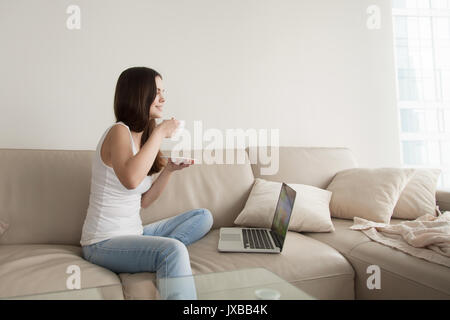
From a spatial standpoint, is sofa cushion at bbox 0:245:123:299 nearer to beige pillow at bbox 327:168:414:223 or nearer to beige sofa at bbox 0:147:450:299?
beige sofa at bbox 0:147:450:299

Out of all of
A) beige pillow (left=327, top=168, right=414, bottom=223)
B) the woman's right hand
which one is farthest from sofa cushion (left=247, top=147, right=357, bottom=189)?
the woman's right hand

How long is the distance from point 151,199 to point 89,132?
2.47ft

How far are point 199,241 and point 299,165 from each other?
849 mm

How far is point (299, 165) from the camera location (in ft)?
6.42

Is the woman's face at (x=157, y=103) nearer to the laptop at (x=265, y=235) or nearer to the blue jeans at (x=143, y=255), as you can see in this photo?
the blue jeans at (x=143, y=255)

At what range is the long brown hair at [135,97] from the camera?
1.26 metres

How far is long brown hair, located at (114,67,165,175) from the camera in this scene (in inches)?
49.7

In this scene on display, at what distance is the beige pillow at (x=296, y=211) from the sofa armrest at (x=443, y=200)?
27.4 inches

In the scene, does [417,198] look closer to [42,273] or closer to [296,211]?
[296,211]

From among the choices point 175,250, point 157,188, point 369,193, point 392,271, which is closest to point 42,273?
point 175,250

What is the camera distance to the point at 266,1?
7.58 ft

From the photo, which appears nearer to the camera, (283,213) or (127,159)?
(127,159)

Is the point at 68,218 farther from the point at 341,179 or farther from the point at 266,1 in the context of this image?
the point at 266,1
